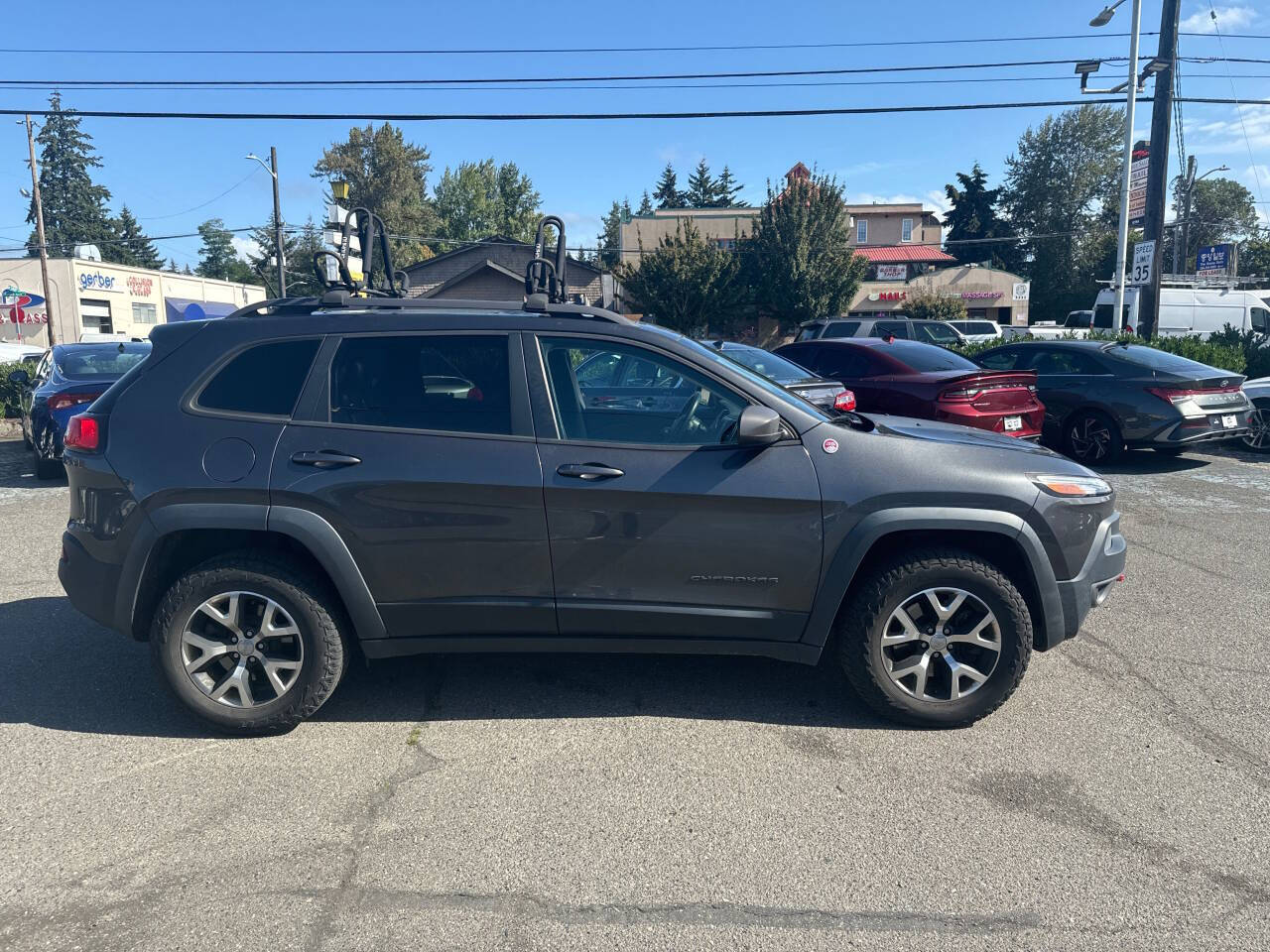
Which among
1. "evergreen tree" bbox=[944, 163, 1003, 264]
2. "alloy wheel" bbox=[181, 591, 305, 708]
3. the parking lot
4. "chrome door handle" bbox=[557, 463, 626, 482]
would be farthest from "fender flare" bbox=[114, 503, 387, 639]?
"evergreen tree" bbox=[944, 163, 1003, 264]

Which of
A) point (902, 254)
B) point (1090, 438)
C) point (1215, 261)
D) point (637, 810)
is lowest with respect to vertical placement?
point (637, 810)

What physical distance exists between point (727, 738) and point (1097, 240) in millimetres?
65130

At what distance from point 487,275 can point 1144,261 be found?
2945 centimetres

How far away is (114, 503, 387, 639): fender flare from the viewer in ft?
12.4

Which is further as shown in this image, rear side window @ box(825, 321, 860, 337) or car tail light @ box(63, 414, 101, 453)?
rear side window @ box(825, 321, 860, 337)

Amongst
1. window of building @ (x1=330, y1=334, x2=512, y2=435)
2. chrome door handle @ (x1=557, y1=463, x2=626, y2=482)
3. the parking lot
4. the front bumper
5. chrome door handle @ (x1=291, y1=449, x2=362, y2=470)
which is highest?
window of building @ (x1=330, y1=334, x2=512, y2=435)

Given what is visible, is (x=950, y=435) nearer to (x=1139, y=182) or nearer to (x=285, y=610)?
(x=285, y=610)

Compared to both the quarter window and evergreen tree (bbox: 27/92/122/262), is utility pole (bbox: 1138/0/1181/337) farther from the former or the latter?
evergreen tree (bbox: 27/92/122/262)

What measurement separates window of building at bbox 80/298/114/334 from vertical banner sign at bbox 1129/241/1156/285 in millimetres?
48277

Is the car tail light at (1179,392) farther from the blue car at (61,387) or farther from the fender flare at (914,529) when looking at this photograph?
the blue car at (61,387)

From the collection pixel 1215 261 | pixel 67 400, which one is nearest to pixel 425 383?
pixel 67 400

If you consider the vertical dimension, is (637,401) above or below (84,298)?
below

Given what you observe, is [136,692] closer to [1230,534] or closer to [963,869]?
[963,869]

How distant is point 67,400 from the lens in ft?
31.3
